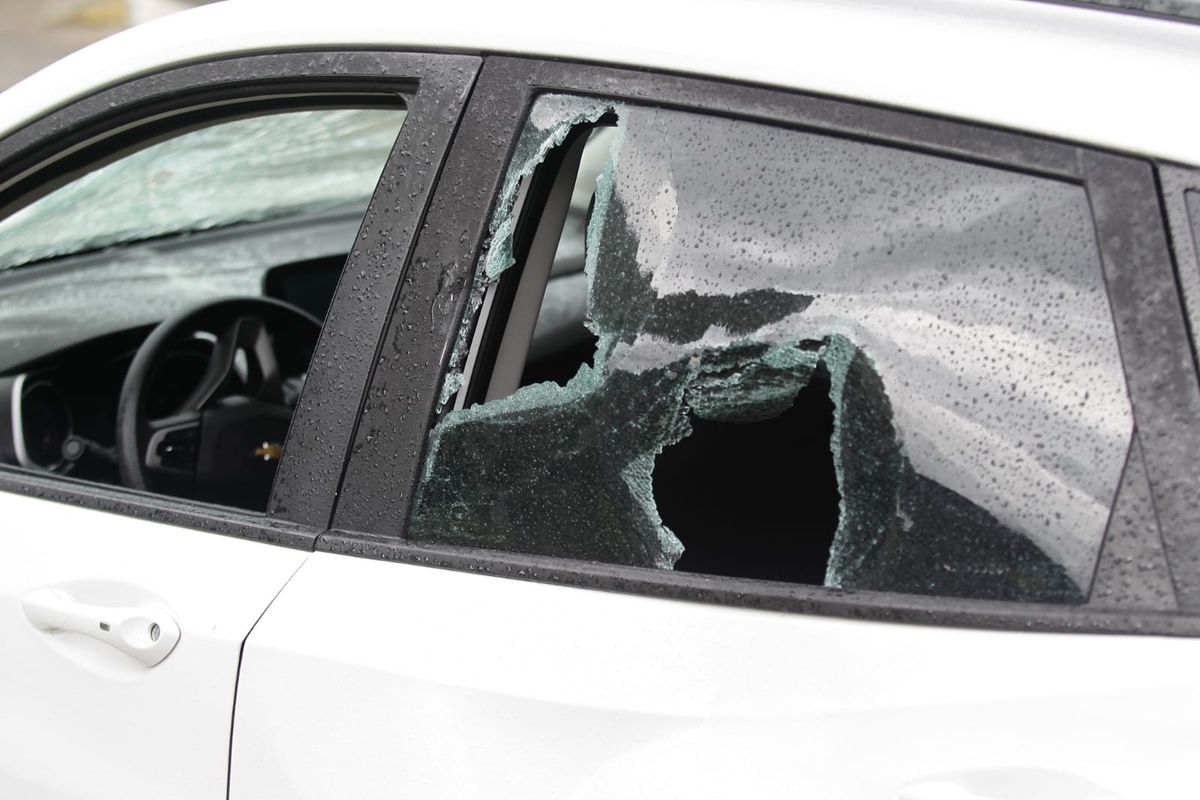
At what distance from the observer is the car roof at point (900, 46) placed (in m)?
1.16

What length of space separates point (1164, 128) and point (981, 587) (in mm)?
464

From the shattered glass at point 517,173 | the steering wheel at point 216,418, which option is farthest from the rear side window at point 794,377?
the steering wheel at point 216,418

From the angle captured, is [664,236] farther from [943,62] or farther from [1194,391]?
[1194,391]

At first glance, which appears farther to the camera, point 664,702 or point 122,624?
point 122,624

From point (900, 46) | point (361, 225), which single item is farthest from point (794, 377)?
point (361, 225)

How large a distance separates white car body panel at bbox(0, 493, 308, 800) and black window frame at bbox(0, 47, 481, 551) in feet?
0.12

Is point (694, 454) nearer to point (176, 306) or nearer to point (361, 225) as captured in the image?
point (361, 225)

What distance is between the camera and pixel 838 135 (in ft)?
4.04

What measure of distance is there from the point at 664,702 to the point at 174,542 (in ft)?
2.23

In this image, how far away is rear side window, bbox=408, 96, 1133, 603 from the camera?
113 cm

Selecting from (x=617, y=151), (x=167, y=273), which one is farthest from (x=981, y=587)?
(x=167, y=273)

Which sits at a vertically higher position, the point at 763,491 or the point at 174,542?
the point at 763,491

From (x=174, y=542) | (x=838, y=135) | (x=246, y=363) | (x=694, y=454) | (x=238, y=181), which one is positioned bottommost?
Answer: (x=174, y=542)

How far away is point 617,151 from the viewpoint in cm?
137
